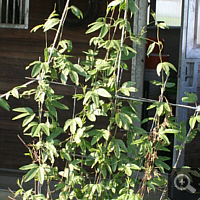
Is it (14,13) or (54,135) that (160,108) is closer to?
(54,135)

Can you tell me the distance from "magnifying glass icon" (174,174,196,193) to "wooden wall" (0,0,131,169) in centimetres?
171

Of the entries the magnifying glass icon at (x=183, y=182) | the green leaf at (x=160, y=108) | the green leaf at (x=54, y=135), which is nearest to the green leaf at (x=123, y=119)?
the green leaf at (x=160, y=108)

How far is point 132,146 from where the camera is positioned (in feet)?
6.27

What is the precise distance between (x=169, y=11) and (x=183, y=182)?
818 centimetres

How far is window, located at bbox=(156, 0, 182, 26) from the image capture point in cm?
970

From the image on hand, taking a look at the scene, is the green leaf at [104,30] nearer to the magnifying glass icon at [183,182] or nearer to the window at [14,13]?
the magnifying glass icon at [183,182]

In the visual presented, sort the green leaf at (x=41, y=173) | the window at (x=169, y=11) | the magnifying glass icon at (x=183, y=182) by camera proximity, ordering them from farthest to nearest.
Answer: the window at (x=169, y=11), the magnifying glass icon at (x=183, y=182), the green leaf at (x=41, y=173)

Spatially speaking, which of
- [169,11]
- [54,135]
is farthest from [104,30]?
[169,11]

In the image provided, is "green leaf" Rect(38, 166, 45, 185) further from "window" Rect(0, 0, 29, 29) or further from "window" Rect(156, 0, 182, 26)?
"window" Rect(156, 0, 182, 26)

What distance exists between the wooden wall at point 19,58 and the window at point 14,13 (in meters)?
0.05

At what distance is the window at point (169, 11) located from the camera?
9.70 meters

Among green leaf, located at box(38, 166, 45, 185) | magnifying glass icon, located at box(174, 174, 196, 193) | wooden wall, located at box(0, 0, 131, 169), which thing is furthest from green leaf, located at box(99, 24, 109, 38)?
wooden wall, located at box(0, 0, 131, 169)

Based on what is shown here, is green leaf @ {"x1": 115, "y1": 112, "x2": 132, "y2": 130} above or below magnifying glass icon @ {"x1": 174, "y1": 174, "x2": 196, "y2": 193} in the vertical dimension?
above

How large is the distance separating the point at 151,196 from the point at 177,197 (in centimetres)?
115
